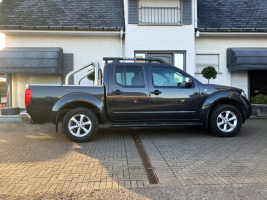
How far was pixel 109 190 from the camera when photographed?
3033 mm

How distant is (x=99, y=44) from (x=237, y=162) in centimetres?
871

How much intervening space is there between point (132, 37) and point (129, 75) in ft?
17.6

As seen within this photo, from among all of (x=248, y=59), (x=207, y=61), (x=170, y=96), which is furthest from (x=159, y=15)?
(x=170, y=96)

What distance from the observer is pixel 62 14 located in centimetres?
1145

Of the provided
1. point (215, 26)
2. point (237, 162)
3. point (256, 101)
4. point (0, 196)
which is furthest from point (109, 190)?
point (215, 26)

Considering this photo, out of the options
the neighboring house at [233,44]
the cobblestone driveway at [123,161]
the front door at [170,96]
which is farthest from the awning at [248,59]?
the front door at [170,96]

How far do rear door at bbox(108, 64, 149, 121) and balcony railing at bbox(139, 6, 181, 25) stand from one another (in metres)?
5.85

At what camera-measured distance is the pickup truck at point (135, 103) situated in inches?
215

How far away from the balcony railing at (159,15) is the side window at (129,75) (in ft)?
18.8

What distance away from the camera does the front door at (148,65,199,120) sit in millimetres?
5754

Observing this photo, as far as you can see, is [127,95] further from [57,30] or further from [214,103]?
[57,30]

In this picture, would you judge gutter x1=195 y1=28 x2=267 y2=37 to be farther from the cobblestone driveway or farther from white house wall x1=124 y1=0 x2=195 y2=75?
the cobblestone driveway

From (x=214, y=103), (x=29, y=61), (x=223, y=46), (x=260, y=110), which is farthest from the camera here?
(x=223, y=46)

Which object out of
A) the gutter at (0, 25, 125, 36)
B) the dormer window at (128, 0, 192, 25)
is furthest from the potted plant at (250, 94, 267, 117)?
the gutter at (0, 25, 125, 36)
